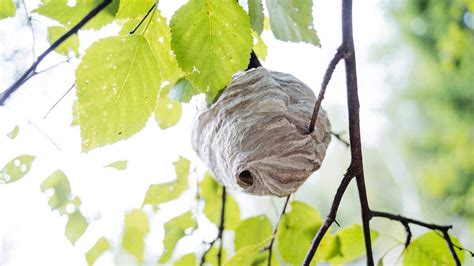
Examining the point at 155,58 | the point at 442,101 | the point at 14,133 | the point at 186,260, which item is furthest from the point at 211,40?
the point at 442,101

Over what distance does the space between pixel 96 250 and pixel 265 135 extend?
325 millimetres

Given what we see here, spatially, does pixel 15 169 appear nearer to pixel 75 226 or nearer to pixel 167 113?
pixel 75 226

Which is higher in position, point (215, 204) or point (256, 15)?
point (256, 15)

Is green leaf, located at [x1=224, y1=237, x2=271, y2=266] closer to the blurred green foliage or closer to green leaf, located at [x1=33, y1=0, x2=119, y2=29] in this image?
green leaf, located at [x1=33, y1=0, x2=119, y2=29]

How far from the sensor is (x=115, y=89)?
43cm

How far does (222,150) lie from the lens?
0.56 meters

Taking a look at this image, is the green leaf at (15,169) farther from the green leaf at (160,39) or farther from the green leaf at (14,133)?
the green leaf at (160,39)

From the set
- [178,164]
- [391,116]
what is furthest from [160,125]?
[391,116]

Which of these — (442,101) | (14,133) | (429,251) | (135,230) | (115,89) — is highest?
(115,89)

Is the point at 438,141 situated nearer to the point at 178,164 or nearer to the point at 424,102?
the point at 424,102

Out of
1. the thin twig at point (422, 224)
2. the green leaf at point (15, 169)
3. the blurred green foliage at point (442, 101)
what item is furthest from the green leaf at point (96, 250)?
the blurred green foliage at point (442, 101)

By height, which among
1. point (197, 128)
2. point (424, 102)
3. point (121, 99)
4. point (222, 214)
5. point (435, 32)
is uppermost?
point (121, 99)

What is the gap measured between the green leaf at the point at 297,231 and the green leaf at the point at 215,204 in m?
0.14

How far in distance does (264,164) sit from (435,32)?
5.84 m
